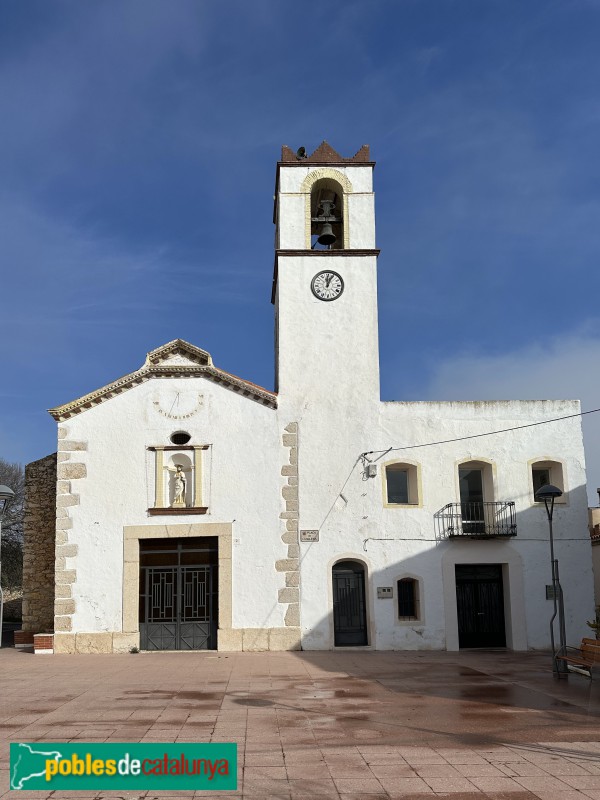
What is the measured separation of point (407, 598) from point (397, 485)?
110 inches

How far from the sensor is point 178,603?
1933cm

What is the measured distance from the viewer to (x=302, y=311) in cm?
2091

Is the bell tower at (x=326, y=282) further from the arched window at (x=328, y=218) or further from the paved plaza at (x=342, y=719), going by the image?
the paved plaza at (x=342, y=719)

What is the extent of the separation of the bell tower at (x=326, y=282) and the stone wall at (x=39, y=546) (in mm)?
6986

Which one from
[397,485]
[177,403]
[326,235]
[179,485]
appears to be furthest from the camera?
[326,235]

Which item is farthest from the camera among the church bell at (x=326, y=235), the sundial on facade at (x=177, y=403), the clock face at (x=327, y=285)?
the church bell at (x=326, y=235)

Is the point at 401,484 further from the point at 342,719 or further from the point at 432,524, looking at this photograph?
the point at 342,719

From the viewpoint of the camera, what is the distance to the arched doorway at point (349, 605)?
19.4m

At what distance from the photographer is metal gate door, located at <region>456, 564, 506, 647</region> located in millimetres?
20047

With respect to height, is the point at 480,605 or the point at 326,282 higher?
the point at 326,282

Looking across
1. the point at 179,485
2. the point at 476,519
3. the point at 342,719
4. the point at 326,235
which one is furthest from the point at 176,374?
the point at 342,719

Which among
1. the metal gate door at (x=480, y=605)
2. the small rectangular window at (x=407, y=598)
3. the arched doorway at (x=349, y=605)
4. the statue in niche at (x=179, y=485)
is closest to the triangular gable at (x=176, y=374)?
the statue in niche at (x=179, y=485)

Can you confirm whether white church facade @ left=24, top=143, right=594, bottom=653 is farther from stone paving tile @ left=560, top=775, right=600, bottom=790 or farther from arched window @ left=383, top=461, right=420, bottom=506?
stone paving tile @ left=560, top=775, right=600, bottom=790

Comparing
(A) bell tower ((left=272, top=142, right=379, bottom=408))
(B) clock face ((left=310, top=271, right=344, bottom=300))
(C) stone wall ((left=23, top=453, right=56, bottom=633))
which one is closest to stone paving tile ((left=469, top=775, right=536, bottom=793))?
(A) bell tower ((left=272, top=142, right=379, bottom=408))
